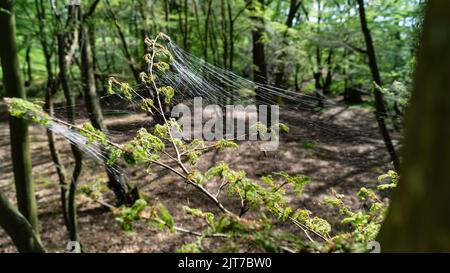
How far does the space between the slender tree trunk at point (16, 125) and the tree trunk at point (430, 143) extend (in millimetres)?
4376

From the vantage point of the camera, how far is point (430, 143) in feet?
1.44

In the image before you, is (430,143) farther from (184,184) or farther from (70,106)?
(184,184)

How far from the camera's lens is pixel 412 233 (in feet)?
1.59

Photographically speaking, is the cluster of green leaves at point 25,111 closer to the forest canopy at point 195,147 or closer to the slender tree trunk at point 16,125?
the forest canopy at point 195,147

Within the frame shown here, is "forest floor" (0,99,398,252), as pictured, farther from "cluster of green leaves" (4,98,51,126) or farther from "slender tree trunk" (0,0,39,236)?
"cluster of green leaves" (4,98,51,126)

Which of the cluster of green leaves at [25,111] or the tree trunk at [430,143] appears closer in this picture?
the tree trunk at [430,143]

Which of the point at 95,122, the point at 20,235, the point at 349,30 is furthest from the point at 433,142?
the point at 349,30

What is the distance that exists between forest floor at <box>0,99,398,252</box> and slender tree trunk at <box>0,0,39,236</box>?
0.29m

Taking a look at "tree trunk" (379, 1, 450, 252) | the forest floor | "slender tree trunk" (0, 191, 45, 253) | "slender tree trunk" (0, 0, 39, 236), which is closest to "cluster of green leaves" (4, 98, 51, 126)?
"tree trunk" (379, 1, 450, 252)

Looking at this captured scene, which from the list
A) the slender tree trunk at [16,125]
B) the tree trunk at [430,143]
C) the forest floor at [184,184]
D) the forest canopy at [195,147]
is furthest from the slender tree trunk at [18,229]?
the tree trunk at [430,143]

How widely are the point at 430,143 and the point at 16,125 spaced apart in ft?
14.7

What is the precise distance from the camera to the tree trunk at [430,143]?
1.42 ft

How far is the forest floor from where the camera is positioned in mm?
5578
